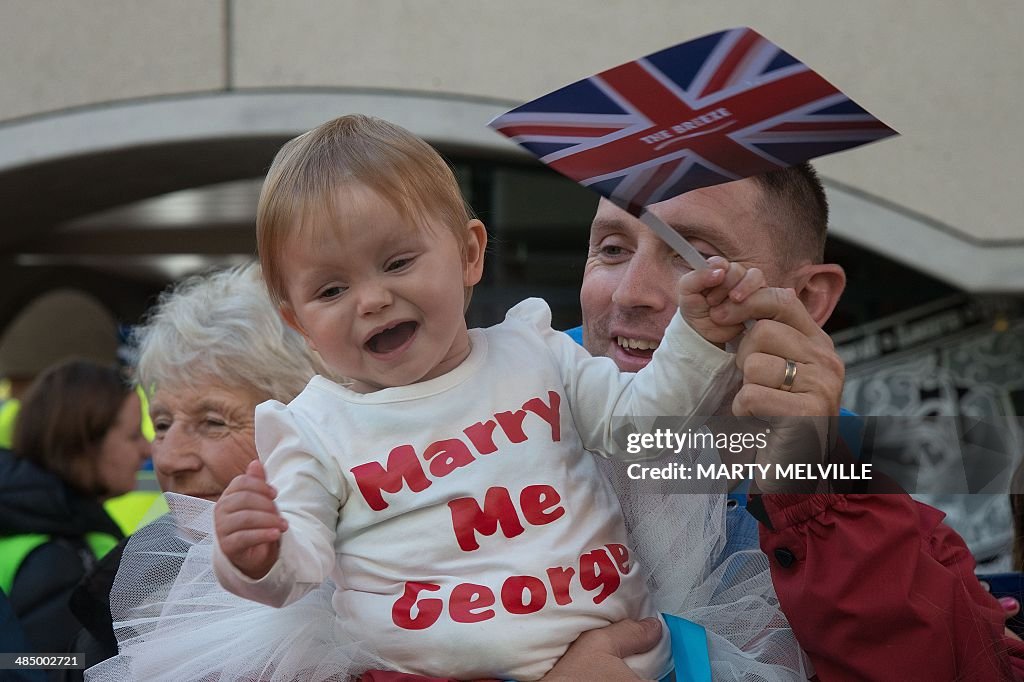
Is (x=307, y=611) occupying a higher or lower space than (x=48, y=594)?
lower

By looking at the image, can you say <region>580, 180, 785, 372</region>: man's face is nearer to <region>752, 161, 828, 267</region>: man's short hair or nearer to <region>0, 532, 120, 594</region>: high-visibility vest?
<region>752, 161, 828, 267</region>: man's short hair

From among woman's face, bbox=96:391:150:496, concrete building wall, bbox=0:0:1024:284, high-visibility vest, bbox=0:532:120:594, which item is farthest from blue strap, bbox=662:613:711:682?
concrete building wall, bbox=0:0:1024:284

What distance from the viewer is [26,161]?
27.0 ft

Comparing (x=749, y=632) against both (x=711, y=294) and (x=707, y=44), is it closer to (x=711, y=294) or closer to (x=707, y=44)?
(x=711, y=294)

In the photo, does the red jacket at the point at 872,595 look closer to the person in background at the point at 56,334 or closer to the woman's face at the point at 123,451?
the woman's face at the point at 123,451

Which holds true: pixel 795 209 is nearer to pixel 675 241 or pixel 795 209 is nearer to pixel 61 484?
pixel 675 241

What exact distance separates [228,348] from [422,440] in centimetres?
104

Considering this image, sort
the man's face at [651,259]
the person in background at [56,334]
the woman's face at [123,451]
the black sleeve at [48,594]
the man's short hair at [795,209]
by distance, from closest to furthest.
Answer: the man's face at [651,259] → the man's short hair at [795,209] → the black sleeve at [48,594] → the woman's face at [123,451] → the person in background at [56,334]

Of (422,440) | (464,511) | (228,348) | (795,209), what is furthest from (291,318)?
(795,209)

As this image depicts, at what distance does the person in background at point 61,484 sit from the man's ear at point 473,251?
1739mm

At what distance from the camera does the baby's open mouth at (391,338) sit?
1.66 metres

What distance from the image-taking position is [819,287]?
7.83 feet

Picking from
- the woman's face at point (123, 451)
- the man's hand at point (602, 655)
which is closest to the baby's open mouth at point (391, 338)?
the man's hand at point (602, 655)

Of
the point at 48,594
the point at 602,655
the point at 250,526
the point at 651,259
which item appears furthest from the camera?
the point at 48,594
